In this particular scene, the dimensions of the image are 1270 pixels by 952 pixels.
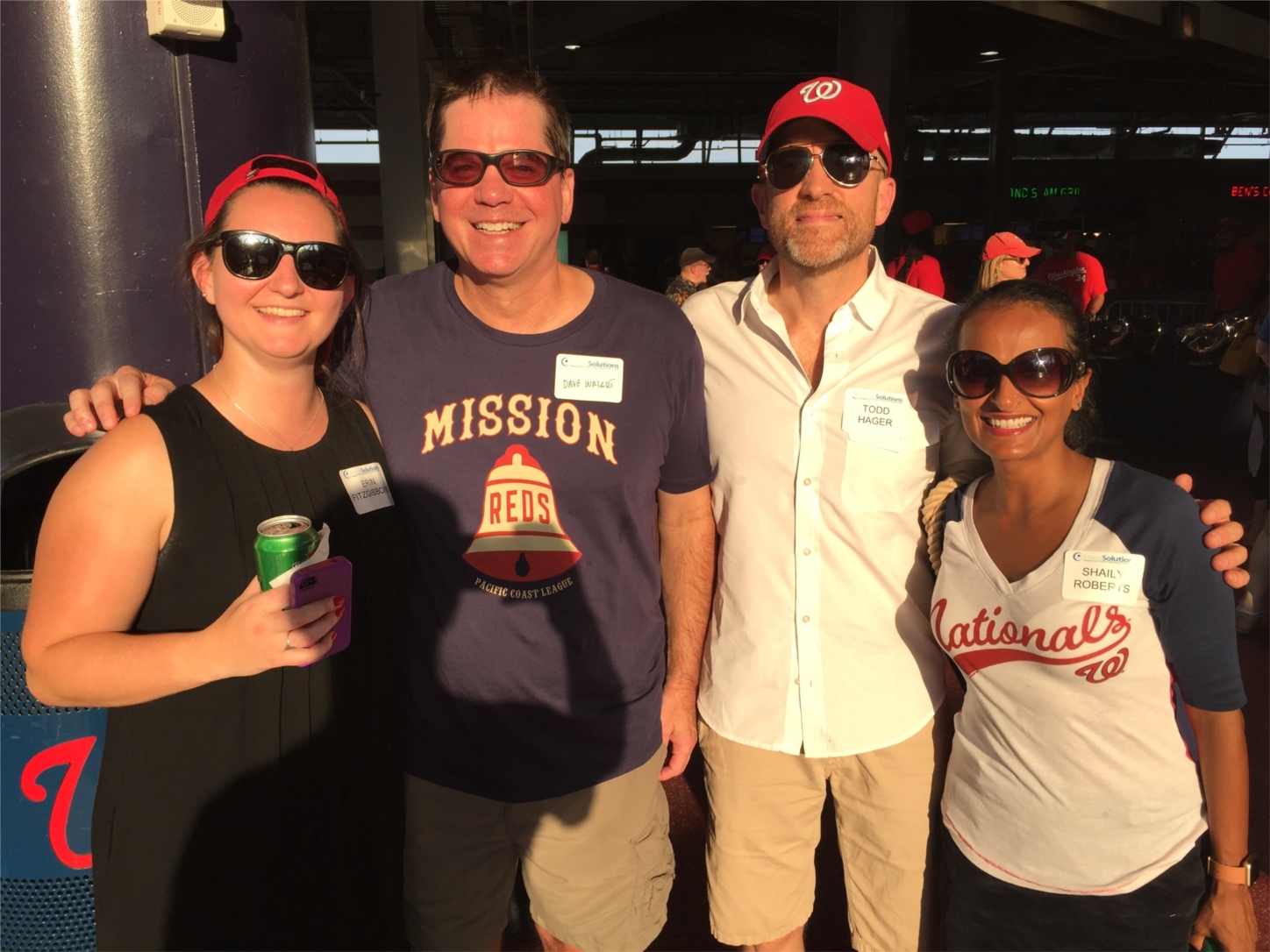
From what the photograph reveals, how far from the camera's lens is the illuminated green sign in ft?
92.6

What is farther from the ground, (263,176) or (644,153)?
(644,153)

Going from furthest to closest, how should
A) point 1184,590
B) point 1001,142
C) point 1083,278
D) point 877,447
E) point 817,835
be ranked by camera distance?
point 1001,142 → point 1083,278 → point 817,835 → point 877,447 → point 1184,590

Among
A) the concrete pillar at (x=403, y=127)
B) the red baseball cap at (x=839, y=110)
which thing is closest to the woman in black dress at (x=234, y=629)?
the red baseball cap at (x=839, y=110)

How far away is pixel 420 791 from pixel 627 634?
0.70 metres

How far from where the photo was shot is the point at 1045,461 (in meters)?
2.00

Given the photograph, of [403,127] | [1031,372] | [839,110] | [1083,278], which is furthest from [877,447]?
[403,127]

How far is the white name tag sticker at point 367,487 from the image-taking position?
1896 millimetres

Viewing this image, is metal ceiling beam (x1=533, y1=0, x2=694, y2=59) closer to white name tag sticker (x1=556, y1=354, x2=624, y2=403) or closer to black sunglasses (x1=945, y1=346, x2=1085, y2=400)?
white name tag sticker (x1=556, y1=354, x2=624, y2=403)

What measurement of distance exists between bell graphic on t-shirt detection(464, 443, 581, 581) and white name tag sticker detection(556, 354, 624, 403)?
0.68 feet

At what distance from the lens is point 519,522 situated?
2133 millimetres

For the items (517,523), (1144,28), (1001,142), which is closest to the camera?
(517,523)

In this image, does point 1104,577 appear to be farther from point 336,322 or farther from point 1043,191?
point 1043,191

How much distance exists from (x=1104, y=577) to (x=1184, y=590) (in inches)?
6.2

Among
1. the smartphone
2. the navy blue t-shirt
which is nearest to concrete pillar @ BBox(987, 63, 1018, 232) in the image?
the navy blue t-shirt
